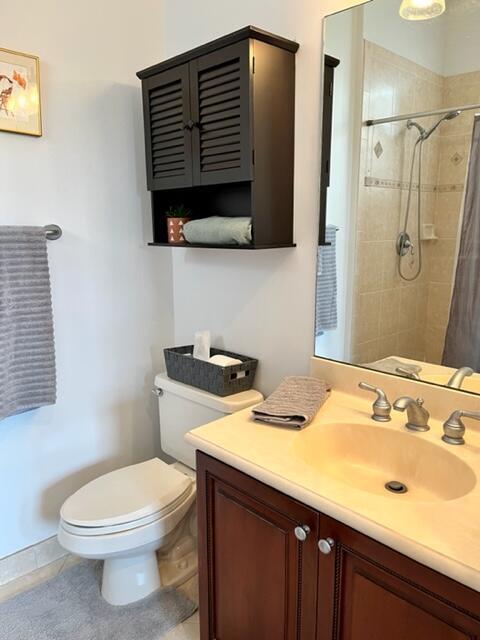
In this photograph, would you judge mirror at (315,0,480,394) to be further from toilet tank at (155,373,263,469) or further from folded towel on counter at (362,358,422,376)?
toilet tank at (155,373,263,469)

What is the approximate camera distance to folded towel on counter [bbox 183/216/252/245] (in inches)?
61.9

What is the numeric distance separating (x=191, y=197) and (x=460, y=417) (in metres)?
1.35

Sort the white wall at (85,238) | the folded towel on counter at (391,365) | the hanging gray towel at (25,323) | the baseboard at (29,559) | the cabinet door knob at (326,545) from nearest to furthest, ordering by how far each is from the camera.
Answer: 1. the cabinet door knob at (326,545)
2. the folded towel on counter at (391,365)
3. the hanging gray towel at (25,323)
4. the white wall at (85,238)
5. the baseboard at (29,559)

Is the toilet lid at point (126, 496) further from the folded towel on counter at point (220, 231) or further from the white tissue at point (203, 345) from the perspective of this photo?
the folded towel on counter at point (220, 231)

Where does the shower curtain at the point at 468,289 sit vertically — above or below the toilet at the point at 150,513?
above

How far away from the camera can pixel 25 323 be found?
5.60 ft

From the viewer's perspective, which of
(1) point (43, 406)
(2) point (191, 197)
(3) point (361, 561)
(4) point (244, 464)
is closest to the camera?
(3) point (361, 561)

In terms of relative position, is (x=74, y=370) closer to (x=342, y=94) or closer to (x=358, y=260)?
(x=358, y=260)

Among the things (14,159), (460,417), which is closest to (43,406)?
(14,159)

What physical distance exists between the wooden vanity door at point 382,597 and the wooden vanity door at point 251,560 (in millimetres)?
51

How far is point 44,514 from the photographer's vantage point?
1.96 m

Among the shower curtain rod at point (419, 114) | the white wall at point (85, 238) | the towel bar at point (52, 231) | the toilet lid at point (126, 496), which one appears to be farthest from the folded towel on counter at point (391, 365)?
the towel bar at point (52, 231)

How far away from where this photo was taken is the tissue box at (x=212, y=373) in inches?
69.1

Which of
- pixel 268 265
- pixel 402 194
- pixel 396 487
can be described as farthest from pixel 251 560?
pixel 402 194
